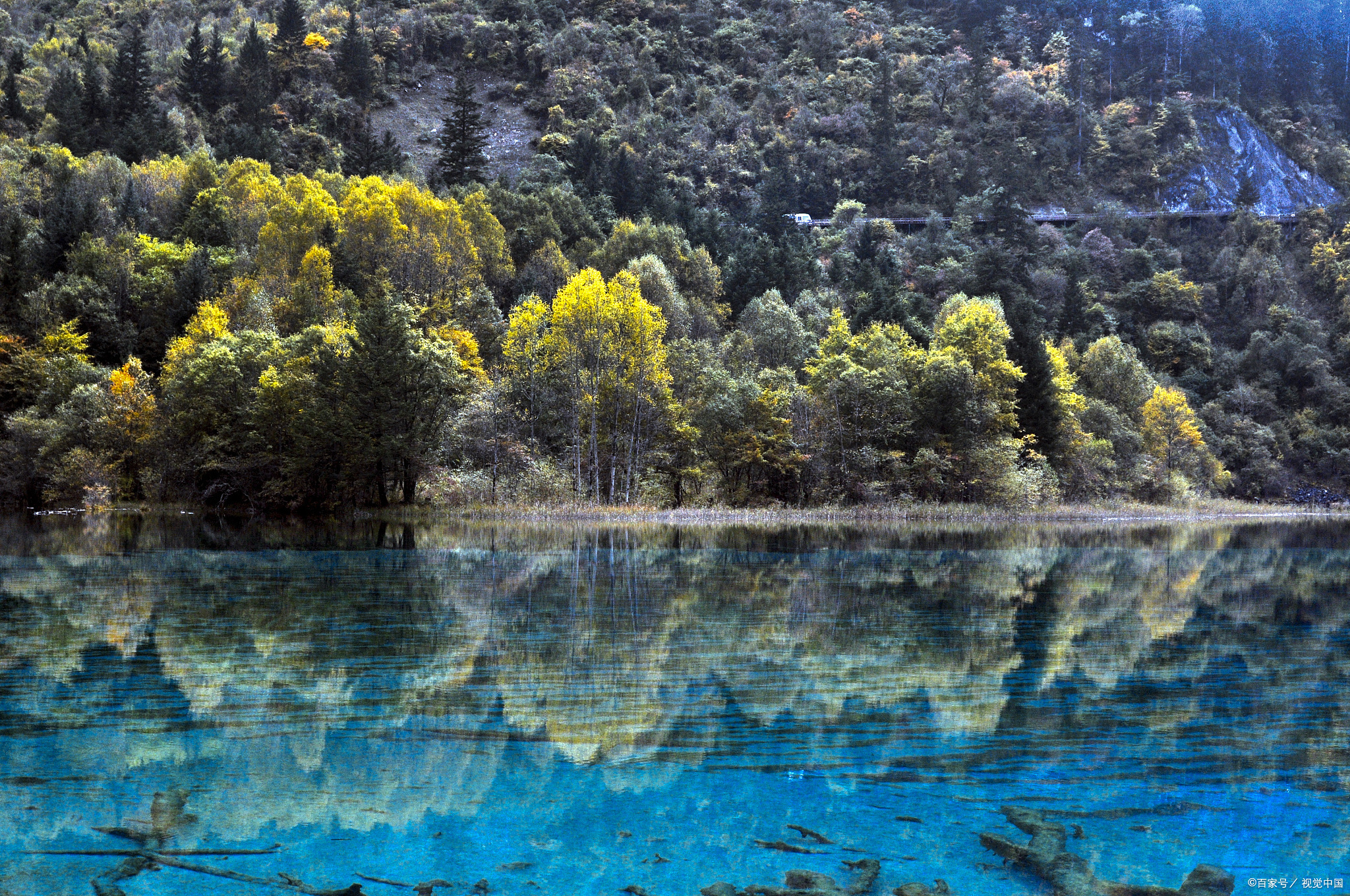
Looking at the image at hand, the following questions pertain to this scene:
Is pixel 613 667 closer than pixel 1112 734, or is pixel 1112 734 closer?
pixel 1112 734

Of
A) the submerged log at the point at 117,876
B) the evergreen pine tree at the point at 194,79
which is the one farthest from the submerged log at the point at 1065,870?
the evergreen pine tree at the point at 194,79

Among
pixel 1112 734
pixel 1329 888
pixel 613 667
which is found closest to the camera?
pixel 1329 888

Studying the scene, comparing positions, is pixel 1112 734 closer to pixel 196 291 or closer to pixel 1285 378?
pixel 196 291

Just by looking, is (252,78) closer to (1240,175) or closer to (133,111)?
(133,111)

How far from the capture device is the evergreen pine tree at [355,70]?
122 meters

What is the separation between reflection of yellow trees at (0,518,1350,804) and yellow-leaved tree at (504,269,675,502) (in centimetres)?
2594

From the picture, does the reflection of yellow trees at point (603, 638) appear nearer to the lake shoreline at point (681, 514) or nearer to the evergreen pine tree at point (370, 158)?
the lake shoreline at point (681, 514)

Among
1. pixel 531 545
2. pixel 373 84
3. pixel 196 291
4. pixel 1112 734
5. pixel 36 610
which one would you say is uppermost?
pixel 373 84

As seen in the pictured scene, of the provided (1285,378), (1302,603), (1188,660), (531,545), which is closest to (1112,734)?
(1188,660)

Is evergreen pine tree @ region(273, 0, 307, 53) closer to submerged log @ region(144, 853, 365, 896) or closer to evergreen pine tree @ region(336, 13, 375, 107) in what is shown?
Result: evergreen pine tree @ region(336, 13, 375, 107)

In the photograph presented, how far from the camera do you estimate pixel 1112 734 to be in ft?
28.0

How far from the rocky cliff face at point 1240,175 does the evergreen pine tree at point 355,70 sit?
343 feet

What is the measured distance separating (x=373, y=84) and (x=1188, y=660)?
427 ft

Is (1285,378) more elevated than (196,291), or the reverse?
(196,291)
